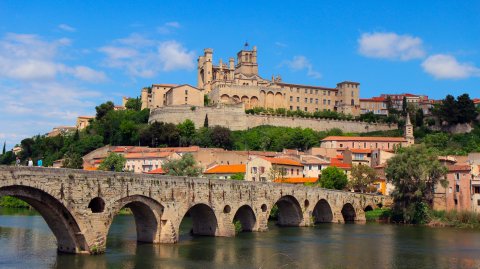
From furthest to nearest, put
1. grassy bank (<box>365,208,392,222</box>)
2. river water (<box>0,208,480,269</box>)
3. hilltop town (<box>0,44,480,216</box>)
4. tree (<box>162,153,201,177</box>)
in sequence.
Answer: hilltop town (<box>0,44,480,216</box>), tree (<box>162,153,201,177</box>), grassy bank (<box>365,208,392,222</box>), river water (<box>0,208,480,269</box>)

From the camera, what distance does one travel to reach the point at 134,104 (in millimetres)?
146375

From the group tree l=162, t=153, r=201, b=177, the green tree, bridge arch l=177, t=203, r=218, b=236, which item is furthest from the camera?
the green tree

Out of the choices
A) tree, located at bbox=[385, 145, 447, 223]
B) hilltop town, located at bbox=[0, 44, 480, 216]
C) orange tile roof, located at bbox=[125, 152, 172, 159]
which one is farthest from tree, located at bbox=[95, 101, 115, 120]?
tree, located at bbox=[385, 145, 447, 223]

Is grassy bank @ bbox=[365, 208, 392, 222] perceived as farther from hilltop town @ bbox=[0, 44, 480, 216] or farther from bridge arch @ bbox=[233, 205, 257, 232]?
bridge arch @ bbox=[233, 205, 257, 232]

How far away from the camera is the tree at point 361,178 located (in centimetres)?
7269

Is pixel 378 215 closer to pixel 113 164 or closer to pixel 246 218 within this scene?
pixel 246 218

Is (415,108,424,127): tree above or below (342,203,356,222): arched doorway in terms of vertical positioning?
above

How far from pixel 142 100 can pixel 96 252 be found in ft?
354

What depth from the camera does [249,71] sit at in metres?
142

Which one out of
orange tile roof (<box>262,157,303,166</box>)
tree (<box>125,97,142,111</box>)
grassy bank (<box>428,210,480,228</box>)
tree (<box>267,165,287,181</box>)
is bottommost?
grassy bank (<box>428,210,480,228</box>)

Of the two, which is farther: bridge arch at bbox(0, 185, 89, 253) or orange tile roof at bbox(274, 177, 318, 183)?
orange tile roof at bbox(274, 177, 318, 183)

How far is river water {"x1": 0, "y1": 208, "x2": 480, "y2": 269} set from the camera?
1266 inches

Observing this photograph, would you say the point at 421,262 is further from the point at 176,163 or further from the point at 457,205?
the point at 176,163

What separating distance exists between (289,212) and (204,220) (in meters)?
14.2
